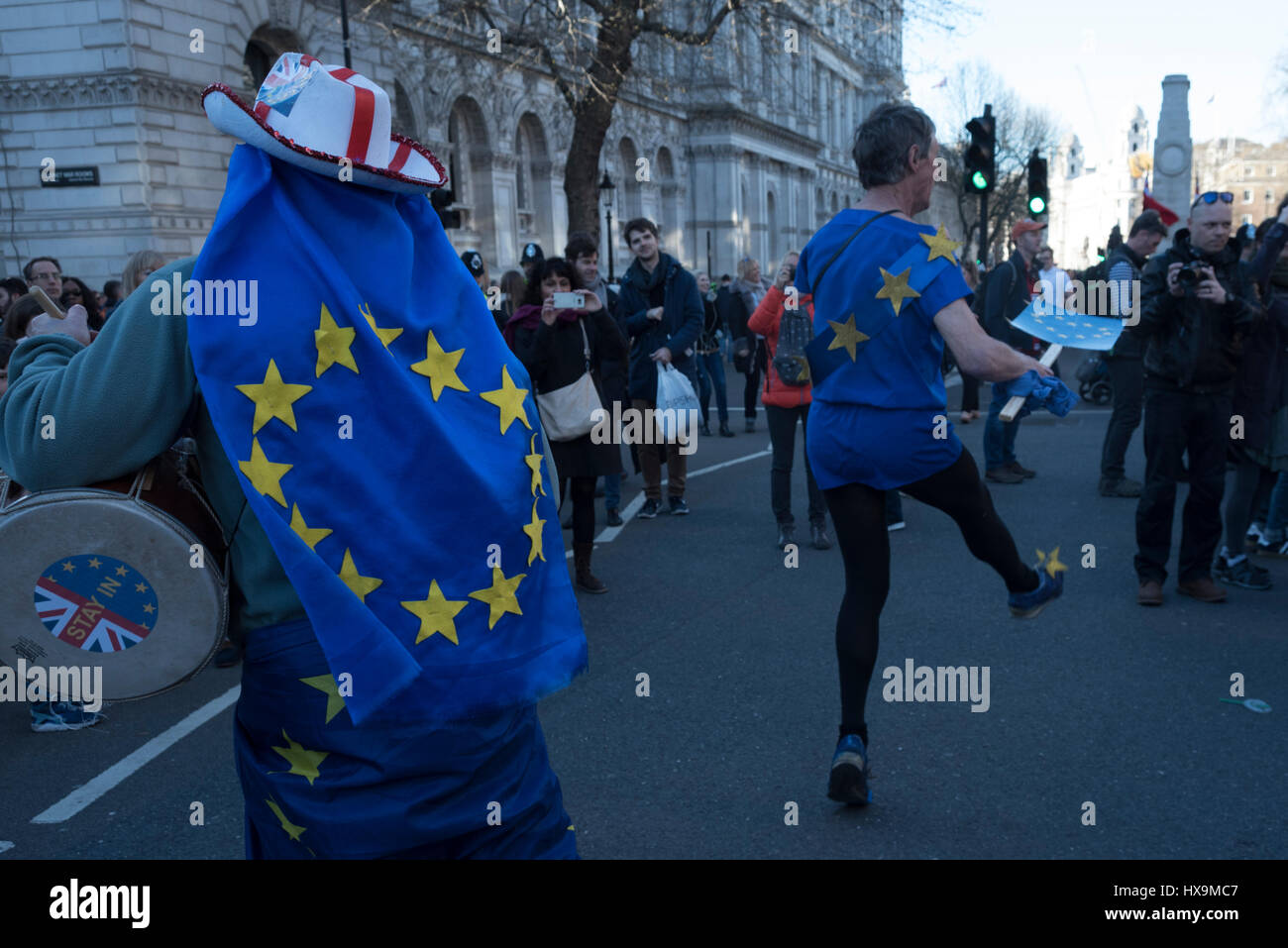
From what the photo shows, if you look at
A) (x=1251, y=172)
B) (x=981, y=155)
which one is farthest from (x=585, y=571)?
(x=1251, y=172)

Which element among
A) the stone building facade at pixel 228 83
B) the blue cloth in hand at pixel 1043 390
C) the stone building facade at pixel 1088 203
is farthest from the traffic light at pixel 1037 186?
the stone building facade at pixel 1088 203

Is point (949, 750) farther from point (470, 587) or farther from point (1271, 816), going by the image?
point (470, 587)

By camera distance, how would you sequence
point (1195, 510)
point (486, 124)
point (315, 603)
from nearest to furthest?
point (315, 603) < point (1195, 510) < point (486, 124)

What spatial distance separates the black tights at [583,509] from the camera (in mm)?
6465

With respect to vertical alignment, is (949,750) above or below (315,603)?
below

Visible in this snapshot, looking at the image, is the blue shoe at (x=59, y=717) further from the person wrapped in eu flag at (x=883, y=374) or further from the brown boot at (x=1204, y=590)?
the brown boot at (x=1204, y=590)

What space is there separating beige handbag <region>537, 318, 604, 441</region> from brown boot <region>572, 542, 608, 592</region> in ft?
2.08

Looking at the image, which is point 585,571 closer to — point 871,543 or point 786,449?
point 786,449

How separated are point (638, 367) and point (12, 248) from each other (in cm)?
1500

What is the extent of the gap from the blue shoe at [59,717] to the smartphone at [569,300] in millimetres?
3111

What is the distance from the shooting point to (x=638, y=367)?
29.0ft

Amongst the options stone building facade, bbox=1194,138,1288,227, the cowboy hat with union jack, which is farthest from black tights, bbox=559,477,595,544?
stone building facade, bbox=1194,138,1288,227

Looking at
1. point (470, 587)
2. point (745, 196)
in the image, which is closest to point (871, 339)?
point (470, 587)
